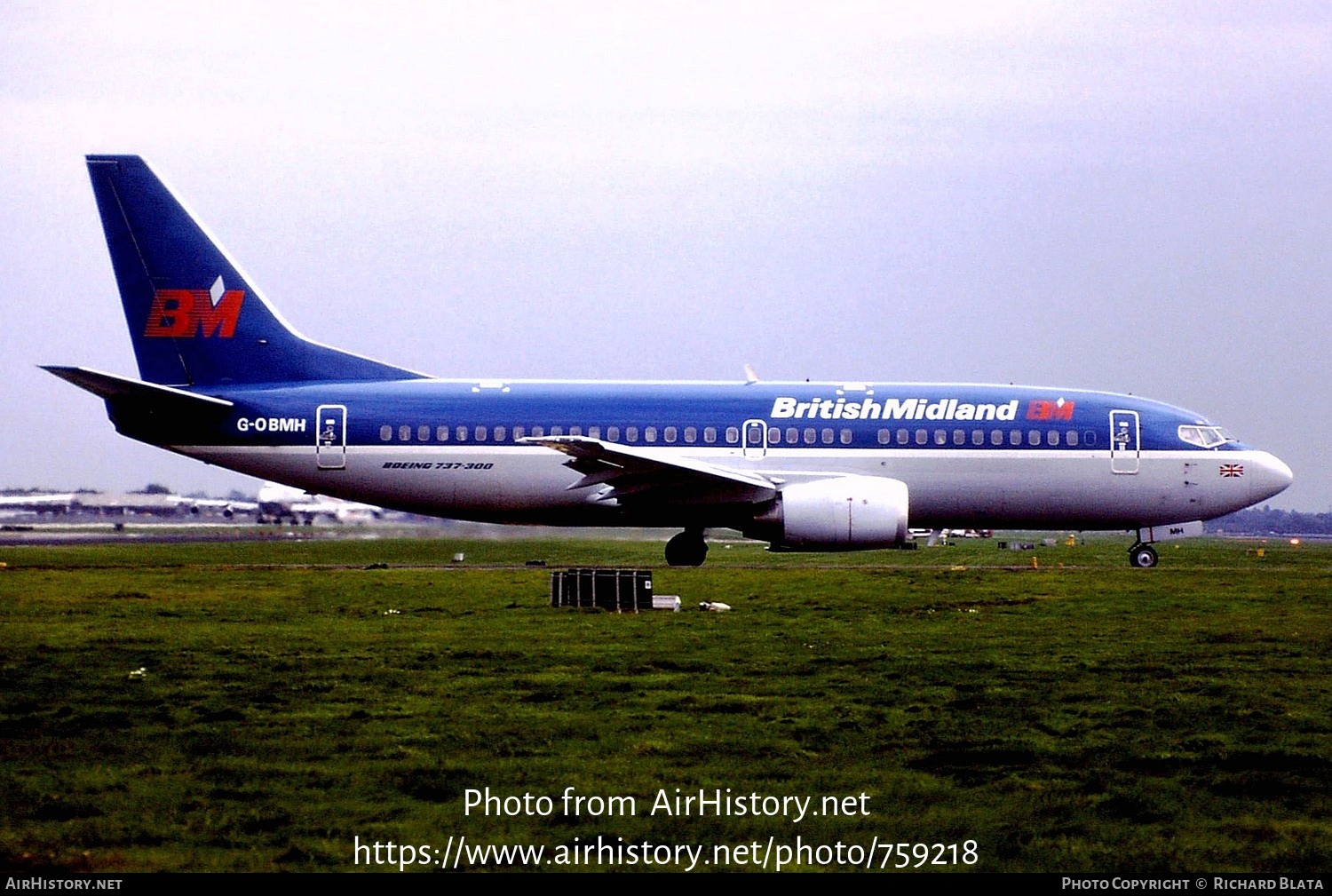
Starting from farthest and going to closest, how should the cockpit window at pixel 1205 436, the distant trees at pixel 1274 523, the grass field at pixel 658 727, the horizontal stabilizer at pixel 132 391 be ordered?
the distant trees at pixel 1274 523, the cockpit window at pixel 1205 436, the horizontal stabilizer at pixel 132 391, the grass field at pixel 658 727

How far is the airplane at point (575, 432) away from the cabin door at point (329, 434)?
3cm

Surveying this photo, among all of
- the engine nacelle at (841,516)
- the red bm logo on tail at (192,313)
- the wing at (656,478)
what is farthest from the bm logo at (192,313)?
the engine nacelle at (841,516)

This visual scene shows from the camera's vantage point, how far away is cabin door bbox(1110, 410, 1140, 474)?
1153 inches

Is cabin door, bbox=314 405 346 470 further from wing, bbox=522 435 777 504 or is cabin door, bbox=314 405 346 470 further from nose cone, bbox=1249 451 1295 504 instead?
nose cone, bbox=1249 451 1295 504

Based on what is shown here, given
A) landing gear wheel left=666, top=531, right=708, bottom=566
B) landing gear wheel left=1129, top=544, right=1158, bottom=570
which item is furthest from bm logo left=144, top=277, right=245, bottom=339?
landing gear wheel left=1129, top=544, right=1158, bottom=570

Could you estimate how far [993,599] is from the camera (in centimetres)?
2131

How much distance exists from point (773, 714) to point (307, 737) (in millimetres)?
3184

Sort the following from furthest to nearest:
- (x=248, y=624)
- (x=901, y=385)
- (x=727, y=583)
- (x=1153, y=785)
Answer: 1. (x=901, y=385)
2. (x=727, y=583)
3. (x=248, y=624)
4. (x=1153, y=785)

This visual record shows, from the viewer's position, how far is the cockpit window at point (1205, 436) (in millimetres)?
29812

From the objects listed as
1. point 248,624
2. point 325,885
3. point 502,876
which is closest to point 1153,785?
point 502,876

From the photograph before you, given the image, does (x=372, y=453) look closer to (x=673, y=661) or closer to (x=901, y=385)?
(x=901, y=385)

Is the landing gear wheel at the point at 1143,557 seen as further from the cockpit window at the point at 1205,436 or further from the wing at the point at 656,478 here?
the wing at the point at 656,478

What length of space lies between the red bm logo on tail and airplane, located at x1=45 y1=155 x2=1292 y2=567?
3 cm

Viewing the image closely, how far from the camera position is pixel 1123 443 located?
1156 inches
